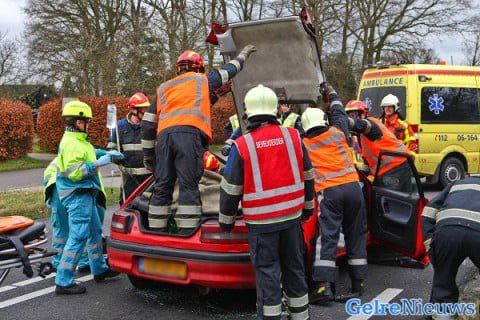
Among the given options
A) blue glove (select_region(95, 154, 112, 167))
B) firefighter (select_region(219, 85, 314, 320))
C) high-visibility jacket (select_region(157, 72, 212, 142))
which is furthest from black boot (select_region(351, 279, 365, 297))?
blue glove (select_region(95, 154, 112, 167))

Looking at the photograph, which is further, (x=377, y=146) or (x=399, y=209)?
(x=377, y=146)

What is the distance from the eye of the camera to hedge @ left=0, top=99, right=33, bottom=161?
16.9m

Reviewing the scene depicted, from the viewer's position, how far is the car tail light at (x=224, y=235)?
4.02 m

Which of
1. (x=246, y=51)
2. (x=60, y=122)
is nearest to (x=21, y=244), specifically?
(x=246, y=51)

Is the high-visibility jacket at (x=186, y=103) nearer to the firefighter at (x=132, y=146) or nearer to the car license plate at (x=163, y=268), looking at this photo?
the car license plate at (x=163, y=268)

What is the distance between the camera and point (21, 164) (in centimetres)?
1712

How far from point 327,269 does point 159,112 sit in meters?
1.98

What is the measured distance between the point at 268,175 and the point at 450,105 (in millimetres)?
8702

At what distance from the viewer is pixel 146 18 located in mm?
24938

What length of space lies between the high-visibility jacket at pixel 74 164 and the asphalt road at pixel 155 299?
99cm

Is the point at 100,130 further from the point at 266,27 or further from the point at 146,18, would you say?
the point at 266,27

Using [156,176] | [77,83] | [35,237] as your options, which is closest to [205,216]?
[156,176]

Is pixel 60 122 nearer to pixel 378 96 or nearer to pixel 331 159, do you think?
pixel 378 96

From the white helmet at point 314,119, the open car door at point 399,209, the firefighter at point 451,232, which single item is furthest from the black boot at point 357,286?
the white helmet at point 314,119
